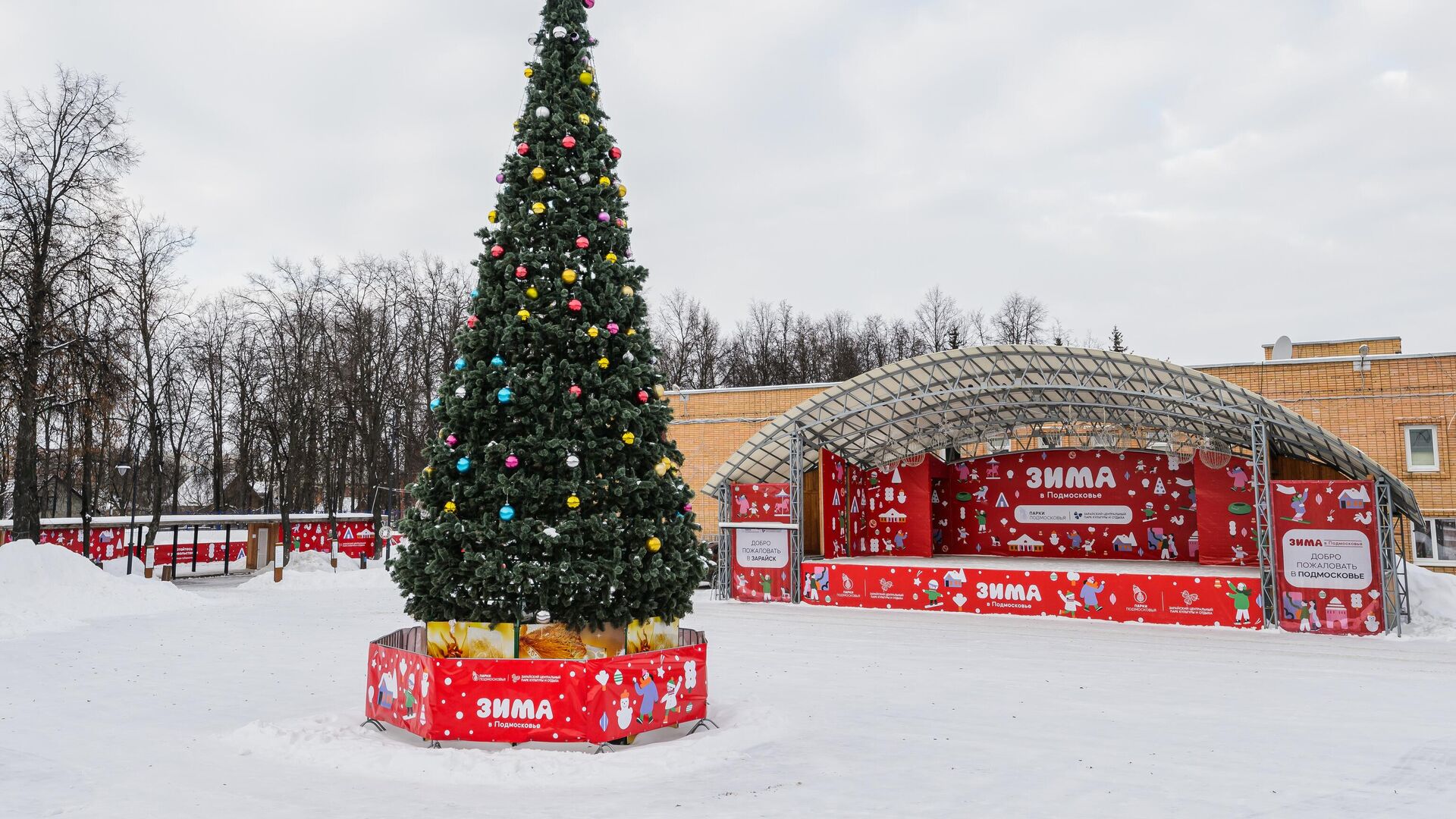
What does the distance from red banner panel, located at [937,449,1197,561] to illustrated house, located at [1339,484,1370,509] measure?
27.5 ft

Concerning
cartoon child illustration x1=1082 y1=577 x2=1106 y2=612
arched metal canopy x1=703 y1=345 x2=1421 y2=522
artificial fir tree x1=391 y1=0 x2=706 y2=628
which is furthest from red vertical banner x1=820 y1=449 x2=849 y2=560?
artificial fir tree x1=391 y1=0 x2=706 y2=628

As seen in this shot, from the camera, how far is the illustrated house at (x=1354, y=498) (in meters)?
15.9

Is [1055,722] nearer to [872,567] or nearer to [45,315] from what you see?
[872,567]

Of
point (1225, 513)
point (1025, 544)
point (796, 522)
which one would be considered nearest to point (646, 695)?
point (796, 522)

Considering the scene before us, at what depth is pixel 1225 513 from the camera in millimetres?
22844

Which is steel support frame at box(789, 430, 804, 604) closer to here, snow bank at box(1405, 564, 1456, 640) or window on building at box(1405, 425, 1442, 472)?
snow bank at box(1405, 564, 1456, 640)

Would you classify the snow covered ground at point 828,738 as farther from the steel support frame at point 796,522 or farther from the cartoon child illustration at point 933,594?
the steel support frame at point 796,522

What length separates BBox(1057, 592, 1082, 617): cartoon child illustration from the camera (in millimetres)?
18203

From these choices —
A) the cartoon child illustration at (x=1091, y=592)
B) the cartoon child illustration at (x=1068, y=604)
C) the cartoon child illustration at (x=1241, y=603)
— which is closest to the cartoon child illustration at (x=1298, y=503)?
the cartoon child illustration at (x=1241, y=603)

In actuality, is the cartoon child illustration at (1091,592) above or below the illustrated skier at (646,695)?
below

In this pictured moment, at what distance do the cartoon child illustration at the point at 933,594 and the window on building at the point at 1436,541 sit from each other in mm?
12487

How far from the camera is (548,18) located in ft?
29.1

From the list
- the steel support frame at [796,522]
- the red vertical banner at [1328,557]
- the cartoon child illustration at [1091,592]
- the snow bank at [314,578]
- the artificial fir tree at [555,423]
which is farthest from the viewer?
the snow bank at [314,578]

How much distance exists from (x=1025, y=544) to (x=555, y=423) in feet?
68.3
